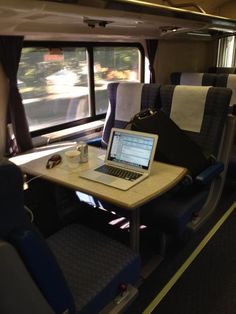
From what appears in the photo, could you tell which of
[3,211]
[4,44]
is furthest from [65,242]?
[4,44]

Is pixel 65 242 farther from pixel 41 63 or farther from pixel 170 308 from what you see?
pixel 41 63

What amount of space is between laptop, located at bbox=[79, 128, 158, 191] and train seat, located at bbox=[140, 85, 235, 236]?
13.2 inches

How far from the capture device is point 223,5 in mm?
4656

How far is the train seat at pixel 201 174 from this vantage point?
181 centimetres

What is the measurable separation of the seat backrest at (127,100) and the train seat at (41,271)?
1.43 m

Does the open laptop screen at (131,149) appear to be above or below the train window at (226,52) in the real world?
below

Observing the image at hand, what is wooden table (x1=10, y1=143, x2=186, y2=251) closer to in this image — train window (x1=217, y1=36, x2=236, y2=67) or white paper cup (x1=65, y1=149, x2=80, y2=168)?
white paper cup (x1=65, y1=149, x2=80, y2=168)

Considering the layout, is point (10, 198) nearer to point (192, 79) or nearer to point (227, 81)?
point (227, 81)

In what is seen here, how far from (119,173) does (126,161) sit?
0.10 metres

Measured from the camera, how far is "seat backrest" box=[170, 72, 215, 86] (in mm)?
3685

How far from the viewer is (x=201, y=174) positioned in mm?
1881

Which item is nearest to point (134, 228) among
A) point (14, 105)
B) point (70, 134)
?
point (14, 105)

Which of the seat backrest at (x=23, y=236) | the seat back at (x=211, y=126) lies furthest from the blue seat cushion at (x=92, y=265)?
the seat back at (x=211, y=126)

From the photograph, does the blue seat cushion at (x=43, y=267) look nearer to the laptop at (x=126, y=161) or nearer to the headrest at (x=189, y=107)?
the laptop at (x=126, y=161)
